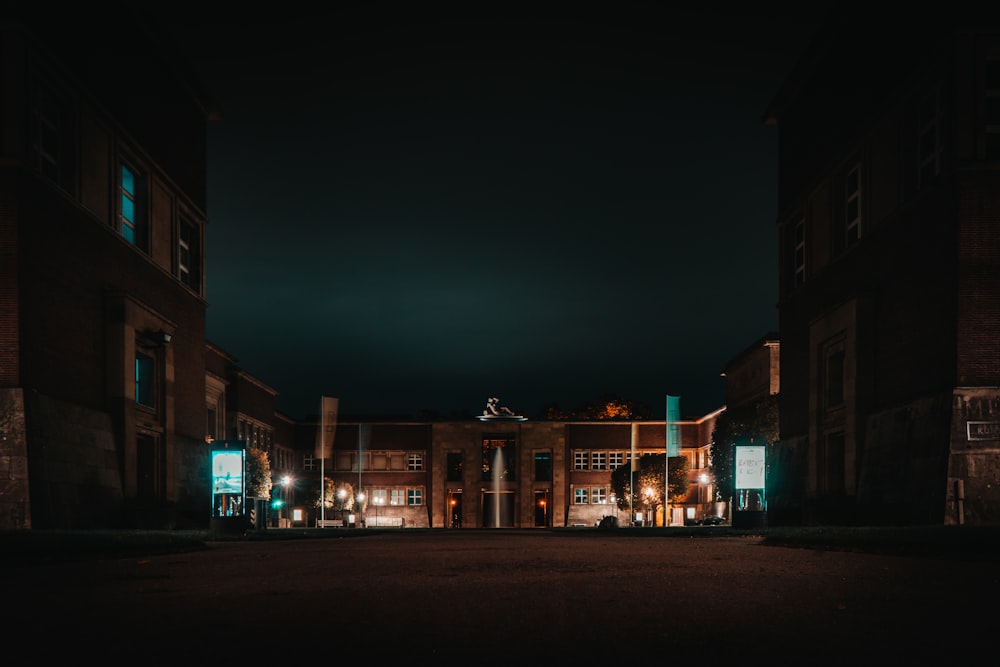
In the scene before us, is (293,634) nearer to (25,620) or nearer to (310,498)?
(25,620)

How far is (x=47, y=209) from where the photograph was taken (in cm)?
2723

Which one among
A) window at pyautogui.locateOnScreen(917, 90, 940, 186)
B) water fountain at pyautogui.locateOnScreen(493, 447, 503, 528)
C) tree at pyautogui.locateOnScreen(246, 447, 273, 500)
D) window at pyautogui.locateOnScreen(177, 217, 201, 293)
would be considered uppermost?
window at pyautogui.locateOnScreen(917, 90, 940, 186)

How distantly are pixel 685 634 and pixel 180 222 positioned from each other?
38.5 m

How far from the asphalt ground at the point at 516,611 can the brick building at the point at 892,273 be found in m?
13.6

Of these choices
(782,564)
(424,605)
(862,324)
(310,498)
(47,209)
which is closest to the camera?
(424,605)

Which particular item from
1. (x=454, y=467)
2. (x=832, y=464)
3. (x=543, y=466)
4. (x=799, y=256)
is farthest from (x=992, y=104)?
(x=454, y=467)

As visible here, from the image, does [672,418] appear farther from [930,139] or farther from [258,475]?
[930,139]

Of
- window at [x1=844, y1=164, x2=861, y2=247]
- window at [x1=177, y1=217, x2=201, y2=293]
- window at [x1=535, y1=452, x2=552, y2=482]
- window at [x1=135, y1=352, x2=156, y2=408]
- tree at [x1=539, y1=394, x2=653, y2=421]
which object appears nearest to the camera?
window at [x1=844, y1=164, x2=861, y2=247]

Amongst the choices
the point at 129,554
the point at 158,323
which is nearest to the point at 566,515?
the point at 158,323

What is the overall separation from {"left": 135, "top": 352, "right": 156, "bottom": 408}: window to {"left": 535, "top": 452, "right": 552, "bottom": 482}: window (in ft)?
209

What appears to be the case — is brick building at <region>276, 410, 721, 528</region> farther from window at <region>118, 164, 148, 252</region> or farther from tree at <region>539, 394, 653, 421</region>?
window at <region>118, 164, 148, 252</region>

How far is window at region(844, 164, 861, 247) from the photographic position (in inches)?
1361

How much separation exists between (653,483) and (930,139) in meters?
51.7

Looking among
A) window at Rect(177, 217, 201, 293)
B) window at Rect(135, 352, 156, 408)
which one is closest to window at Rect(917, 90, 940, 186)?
window at Rect(135, 352, 156, 408)
